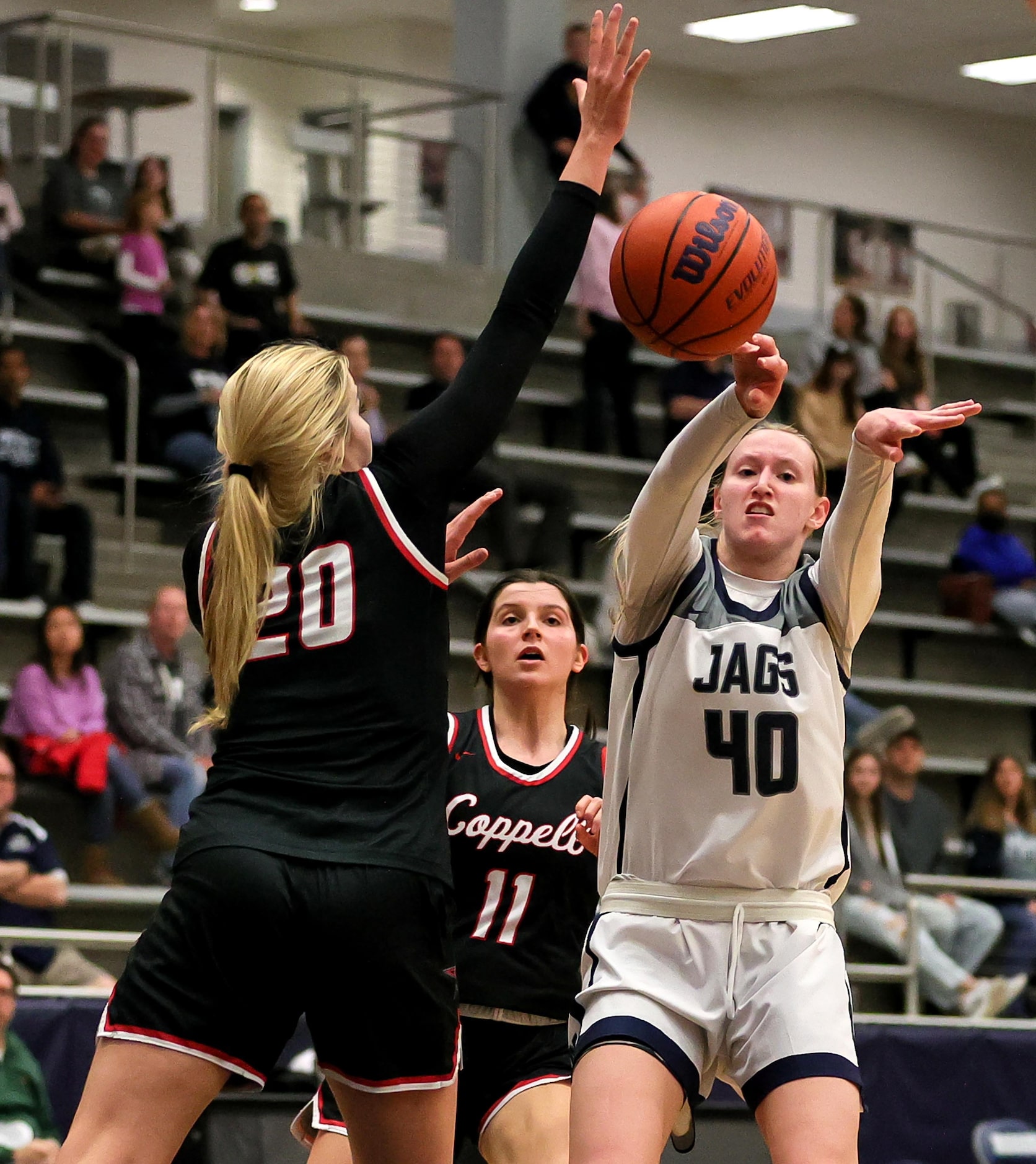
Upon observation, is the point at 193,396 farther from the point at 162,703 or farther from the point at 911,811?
the point at 911,811

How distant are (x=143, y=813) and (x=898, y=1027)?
10.3ft

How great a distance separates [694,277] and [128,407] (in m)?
7.24

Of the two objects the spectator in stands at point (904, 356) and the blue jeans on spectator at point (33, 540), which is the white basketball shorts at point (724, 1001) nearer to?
the blue jeans on spectator at point (33, 540)

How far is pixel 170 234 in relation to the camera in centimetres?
1159

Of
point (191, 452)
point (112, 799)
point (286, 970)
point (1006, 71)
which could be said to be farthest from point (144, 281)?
point (1006, 71)

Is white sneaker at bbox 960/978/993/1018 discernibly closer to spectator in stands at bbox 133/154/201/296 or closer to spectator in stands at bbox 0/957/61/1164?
spectator in stands at bbox 0/957/61/1164

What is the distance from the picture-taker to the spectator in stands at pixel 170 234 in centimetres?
1138

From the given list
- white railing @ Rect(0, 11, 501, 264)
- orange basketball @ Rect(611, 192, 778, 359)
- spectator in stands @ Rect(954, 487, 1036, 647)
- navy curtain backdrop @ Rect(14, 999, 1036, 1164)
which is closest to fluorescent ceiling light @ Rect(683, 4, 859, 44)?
white railing @ Rect(0, 11, 501, 264)

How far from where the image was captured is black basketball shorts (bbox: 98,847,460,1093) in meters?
2.95

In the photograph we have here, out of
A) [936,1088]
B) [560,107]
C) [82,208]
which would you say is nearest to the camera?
[936,1088]

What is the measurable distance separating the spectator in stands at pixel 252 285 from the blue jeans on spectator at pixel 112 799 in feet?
10.8

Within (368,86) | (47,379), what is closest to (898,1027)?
(47,379)

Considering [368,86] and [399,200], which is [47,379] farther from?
[368,86]

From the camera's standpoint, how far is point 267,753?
9.97 ft
